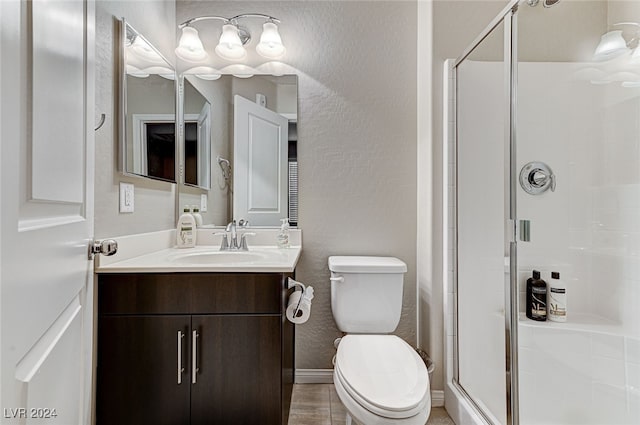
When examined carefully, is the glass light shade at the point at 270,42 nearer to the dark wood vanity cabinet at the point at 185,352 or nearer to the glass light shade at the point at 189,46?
the glass light shade at the point at 189,46

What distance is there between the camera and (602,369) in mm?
1542

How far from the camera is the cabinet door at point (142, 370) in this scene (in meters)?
1.20

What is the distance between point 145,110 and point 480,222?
5.41 ft

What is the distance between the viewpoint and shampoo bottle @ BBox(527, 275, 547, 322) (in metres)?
1.68

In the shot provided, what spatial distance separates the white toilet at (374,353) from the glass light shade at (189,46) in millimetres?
1367

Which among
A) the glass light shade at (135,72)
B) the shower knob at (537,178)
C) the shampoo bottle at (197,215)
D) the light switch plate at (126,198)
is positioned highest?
the glass light shade at (135,72)

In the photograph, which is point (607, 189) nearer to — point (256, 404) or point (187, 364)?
point (256, 404)

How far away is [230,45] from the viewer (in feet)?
6.22

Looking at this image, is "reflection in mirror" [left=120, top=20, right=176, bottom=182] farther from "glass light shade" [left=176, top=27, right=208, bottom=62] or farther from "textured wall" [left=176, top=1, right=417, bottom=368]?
"textured wall" [left=176, top=1, right=417, bottom=368]

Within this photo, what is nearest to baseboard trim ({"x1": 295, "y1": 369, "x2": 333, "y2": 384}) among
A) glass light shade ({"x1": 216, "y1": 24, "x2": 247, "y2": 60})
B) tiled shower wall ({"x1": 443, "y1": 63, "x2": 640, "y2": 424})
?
tiled shower wall ({"x1": 443, "y1": 63, "x2": 640, "y2": 424})

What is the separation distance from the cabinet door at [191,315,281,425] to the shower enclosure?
89 cm

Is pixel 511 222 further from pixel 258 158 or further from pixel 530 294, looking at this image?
→ pixel 258 158

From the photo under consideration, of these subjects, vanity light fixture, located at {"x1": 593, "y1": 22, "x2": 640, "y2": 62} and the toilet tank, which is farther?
the toilet tank

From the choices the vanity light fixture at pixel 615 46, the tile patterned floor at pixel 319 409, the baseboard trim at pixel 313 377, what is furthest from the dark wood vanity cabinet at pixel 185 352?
the vanity light fixture at pixel 615 46
